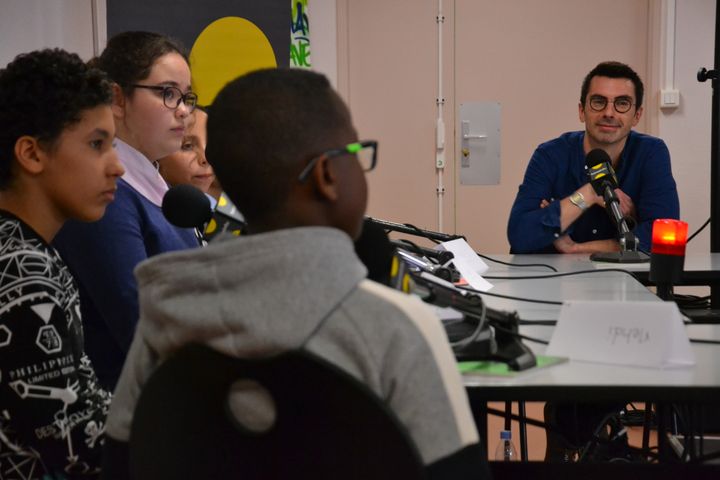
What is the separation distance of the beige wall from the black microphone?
7.37 ft

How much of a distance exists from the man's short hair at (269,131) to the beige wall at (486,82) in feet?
13.3

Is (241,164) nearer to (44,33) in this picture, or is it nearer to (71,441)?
(71,441)

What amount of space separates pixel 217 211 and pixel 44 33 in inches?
93.8

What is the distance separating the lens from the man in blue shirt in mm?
2711

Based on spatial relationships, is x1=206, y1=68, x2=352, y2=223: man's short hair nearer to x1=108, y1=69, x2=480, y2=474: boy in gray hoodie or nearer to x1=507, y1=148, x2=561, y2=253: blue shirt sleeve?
x1=108, y1=69, x2=480, y2=474: boy in gray hoodie

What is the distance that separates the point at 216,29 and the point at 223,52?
0.12m

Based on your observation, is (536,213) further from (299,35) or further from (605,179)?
(299,35)

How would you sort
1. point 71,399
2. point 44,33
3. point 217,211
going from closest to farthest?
1. point 71,399
2. point 217,211
3. point 44,33

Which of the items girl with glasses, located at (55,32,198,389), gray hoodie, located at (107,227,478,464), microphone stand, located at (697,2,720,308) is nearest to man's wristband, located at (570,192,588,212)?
A: microphone stand, located at (697,2,720,308)

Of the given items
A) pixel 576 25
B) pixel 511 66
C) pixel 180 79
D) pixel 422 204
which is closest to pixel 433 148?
pixel 422 204

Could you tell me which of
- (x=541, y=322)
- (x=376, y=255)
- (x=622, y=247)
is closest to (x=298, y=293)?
(x=376, y=255)

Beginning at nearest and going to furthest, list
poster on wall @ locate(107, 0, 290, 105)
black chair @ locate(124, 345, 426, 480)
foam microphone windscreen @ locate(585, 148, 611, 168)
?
black chair @ locate(124, 345, 426, 480) < foam microphone windscreen @ locate(585, 148, 611, 168) < poster on wall @ locate(107, 0, 290, 105)

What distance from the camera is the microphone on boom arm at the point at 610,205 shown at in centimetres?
240

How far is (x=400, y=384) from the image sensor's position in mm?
692
